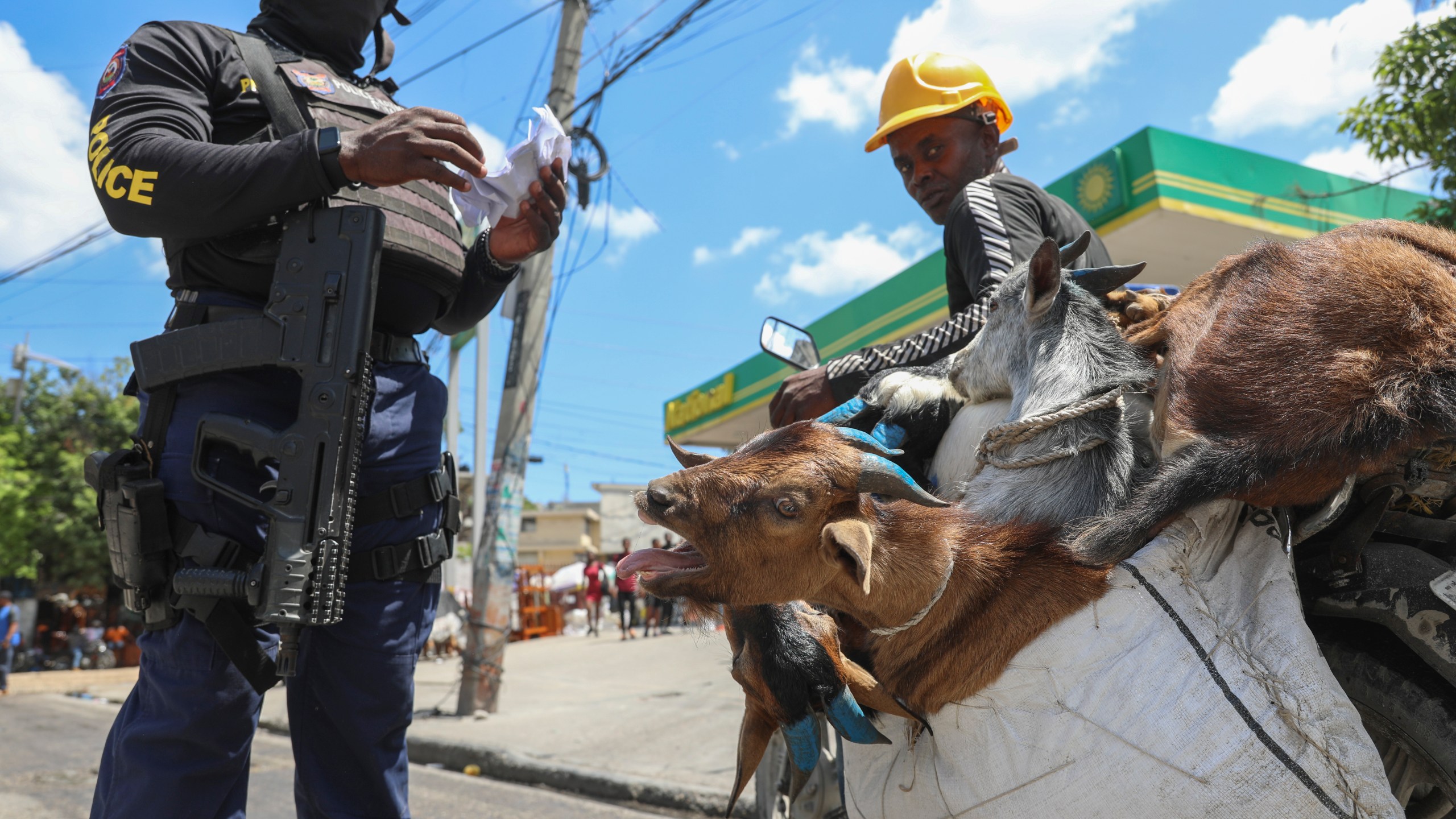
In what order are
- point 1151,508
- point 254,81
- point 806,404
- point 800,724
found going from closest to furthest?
point 1151,508
point 800,724
point 254,81
point 806,404

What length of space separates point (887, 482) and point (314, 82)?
5.24 ft

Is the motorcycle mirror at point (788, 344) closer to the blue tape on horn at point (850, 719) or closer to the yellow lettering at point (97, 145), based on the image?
the blue tape on horn at point (850, 719)

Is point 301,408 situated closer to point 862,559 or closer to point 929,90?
point 862,559

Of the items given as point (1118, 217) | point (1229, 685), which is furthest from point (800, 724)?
point (1118, 217)

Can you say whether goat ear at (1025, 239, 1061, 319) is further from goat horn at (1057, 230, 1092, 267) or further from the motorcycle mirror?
the motorcycle mirror

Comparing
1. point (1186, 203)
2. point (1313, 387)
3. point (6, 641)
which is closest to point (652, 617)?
point (6, 641)

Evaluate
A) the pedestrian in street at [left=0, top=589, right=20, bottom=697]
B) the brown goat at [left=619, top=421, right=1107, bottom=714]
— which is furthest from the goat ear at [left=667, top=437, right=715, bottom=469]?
the pedestrian in street at [left=0, top=589, right=20, bottom=697]

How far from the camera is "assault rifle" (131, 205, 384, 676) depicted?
1.67m

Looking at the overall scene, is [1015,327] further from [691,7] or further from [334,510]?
[691,7]

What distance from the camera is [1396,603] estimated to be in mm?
1414

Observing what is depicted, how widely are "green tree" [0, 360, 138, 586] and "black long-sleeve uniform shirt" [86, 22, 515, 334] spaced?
2171cm

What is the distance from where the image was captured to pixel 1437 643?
54.0 inches

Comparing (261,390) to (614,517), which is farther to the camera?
(614,517)

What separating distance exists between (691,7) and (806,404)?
6.42m
